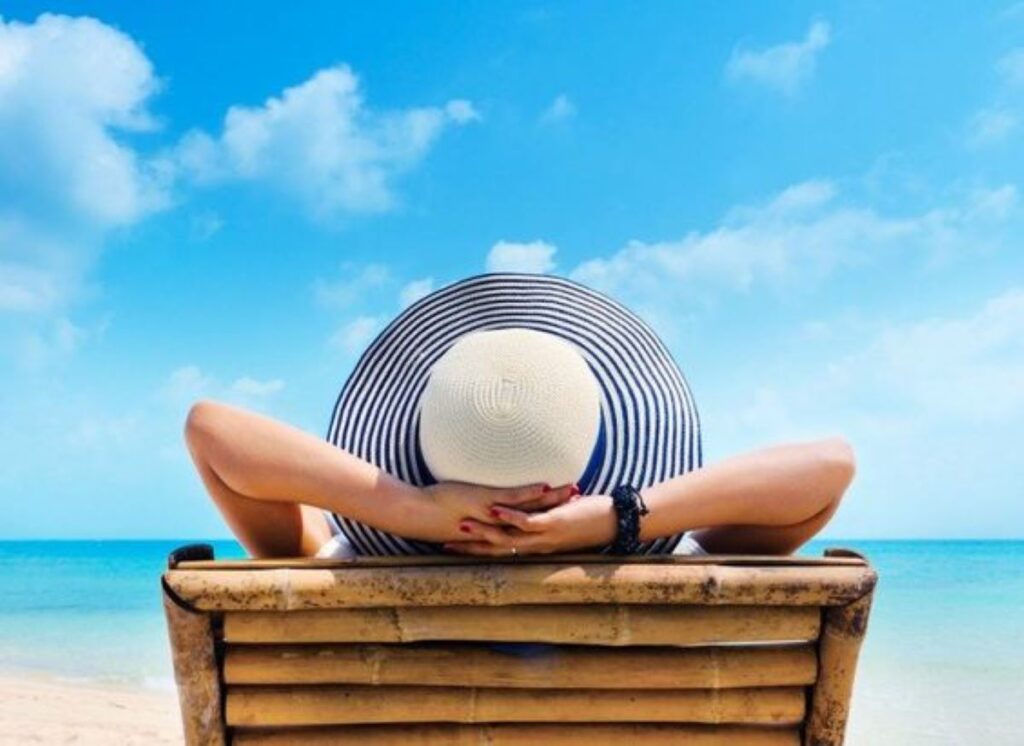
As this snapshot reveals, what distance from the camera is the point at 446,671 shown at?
4.96 feet

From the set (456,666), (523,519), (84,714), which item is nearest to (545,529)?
(523,519)

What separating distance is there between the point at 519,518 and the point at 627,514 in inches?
7.0

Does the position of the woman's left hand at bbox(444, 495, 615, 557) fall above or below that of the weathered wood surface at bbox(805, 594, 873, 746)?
above

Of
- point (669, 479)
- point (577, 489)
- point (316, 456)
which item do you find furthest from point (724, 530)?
point (316, 456)

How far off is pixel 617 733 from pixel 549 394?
1.97 feet

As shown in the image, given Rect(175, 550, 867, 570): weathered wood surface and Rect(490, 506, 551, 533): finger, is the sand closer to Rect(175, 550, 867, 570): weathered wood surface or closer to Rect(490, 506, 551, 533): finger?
Rect(175, 550, 867, 570): weathered wood surface

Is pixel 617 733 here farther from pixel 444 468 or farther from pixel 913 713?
pixel 913 713

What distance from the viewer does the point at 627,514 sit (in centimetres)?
148

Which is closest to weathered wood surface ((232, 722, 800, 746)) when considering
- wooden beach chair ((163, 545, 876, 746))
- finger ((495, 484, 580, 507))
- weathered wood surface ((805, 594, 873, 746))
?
wooden beach chair ((163, 545, 876, 746))

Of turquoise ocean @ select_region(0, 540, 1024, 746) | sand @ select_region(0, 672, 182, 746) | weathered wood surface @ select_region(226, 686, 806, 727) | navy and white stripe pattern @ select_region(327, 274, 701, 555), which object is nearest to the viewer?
weathered wood surface @ select_region(226, 686, 806, 727)

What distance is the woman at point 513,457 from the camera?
145 centimetres

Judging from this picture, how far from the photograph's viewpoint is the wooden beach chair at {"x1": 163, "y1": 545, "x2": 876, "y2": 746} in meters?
1.43

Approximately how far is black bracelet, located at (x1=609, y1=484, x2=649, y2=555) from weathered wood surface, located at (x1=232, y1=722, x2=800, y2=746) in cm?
34

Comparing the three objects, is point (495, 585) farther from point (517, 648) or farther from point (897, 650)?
point (897, 650)
